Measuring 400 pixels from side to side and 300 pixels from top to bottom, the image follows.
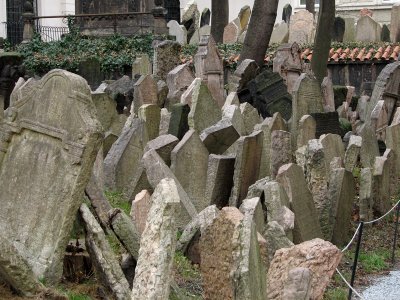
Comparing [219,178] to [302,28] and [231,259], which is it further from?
[302,28]

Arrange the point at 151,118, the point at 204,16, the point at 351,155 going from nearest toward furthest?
the point at 351,155, the point at 151,118, the point at 204,16

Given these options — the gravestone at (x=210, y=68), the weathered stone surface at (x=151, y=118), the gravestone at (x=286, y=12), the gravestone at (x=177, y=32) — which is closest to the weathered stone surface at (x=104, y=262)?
the weathered stone surface at (x=151, y=118)

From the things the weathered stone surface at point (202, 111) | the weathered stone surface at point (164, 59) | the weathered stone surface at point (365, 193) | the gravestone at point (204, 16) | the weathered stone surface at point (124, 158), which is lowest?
the weathered stone surface at point (365, 193)

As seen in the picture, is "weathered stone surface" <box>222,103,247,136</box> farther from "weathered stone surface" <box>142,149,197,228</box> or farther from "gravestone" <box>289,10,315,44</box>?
"gravestone" <box>289,10,315,44</box>

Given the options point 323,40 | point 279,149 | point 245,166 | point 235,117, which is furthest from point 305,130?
point 323,40

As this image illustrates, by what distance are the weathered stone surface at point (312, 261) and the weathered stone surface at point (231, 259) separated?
541 mm

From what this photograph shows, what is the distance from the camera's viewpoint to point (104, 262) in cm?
596

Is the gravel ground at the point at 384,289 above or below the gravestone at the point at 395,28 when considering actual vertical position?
below

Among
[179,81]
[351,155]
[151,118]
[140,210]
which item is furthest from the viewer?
[179,81]

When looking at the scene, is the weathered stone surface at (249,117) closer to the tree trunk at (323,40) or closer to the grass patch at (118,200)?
the grass patch at (118,200)

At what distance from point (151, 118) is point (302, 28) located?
1565 cm

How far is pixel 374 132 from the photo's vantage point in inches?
490

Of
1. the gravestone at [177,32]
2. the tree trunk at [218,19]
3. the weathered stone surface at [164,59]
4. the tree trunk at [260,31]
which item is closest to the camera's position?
the weathered stone surface at [164,59]

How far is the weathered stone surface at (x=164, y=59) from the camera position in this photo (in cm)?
1627
